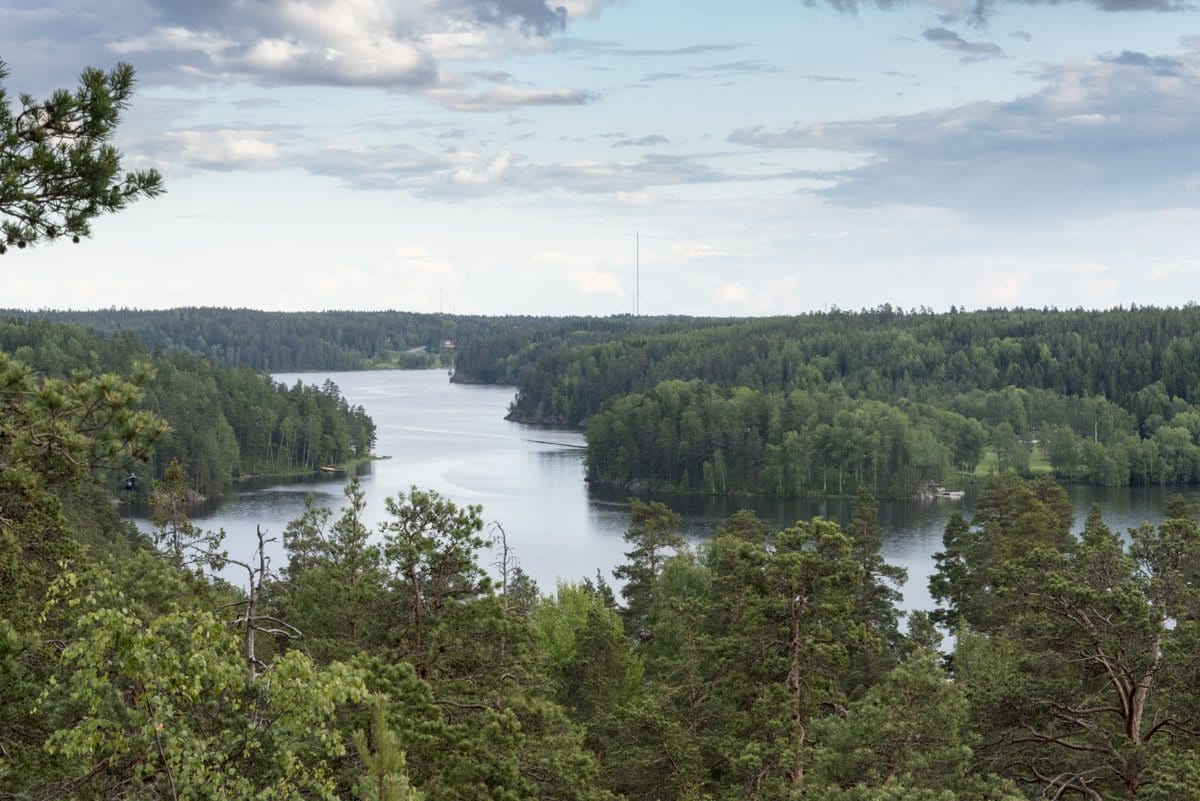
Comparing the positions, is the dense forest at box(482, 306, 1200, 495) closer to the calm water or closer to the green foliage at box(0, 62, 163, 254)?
the calm water

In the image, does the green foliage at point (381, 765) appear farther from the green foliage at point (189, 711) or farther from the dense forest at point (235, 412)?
the dense forest at point (235, 412)

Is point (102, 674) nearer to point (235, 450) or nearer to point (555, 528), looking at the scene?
point (555, 528)

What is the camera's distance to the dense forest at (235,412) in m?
89.8

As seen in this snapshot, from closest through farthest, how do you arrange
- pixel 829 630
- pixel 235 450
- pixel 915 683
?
pixel 915 683 < pixel 829 630 < pixel 235 450

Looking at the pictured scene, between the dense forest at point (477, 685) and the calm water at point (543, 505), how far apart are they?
2438 cm

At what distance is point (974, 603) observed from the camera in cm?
3256

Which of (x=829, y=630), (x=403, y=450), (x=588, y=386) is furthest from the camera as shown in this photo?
(x=588, y=386)

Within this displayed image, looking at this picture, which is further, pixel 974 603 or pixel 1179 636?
pixel 974 603

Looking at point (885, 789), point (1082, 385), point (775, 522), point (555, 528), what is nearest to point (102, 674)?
point (885, 789)

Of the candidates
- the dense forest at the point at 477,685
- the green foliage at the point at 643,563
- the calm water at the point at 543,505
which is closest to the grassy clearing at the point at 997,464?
the calm water at the point at 543,505

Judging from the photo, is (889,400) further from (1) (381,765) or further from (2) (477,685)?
(1) (381,765)

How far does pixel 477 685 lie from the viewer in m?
12.8

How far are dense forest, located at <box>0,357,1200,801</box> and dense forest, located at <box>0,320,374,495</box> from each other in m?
72.1

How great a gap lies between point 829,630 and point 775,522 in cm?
5215
